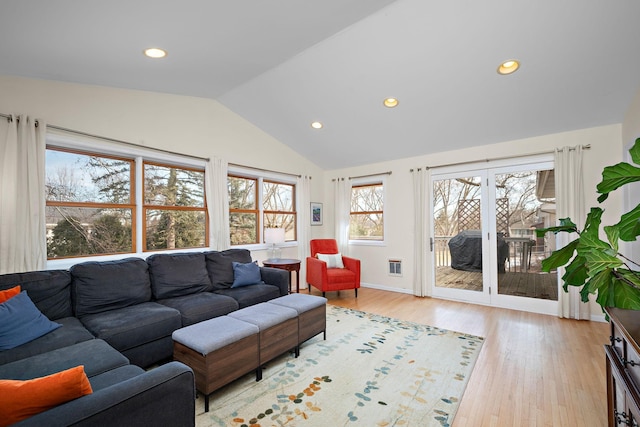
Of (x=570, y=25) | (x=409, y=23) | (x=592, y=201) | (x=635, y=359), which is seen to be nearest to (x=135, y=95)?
(x=409, y=23)

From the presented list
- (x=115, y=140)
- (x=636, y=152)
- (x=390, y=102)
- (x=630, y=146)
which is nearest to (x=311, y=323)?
(x=636, y=152)

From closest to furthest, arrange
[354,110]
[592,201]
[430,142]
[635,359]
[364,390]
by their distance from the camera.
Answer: [635,359], [364,390], [592,201], [354,110], [430,142]

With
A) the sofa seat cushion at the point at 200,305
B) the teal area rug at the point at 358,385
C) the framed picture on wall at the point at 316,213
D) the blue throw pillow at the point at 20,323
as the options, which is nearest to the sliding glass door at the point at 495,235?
the teal area rug at the point at 358,385

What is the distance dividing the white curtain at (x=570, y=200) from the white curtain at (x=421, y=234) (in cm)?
166

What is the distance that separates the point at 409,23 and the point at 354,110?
57.3 inches

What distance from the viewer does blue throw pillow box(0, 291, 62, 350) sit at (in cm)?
179

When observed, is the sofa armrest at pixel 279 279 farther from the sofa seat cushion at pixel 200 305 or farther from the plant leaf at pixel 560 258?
the plant leaf at pixel 560 258

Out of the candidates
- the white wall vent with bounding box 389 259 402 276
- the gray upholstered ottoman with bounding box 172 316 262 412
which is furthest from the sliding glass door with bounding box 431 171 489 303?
the gray upholstered ottoman with bounding box 172 316 262 412

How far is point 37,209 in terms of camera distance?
2576mm

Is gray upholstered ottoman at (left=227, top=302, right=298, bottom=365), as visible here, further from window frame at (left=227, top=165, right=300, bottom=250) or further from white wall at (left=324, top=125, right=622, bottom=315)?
white wall at (left=324, top=125, right=622, bottom=315)

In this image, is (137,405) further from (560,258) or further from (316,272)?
(316,272)

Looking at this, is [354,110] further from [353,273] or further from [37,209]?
[37,209]

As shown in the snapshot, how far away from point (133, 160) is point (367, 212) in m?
3.85

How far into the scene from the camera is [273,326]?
2.34m
